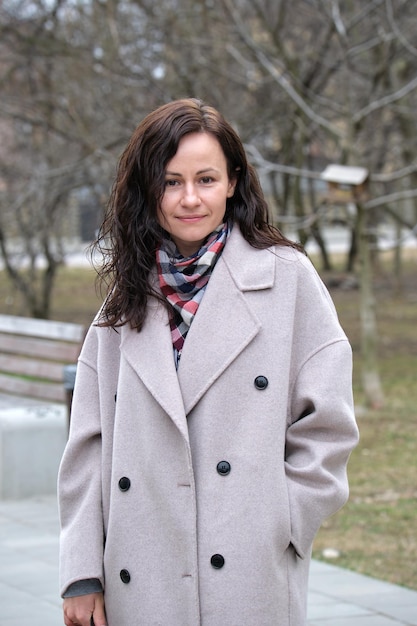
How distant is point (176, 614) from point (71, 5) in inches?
480

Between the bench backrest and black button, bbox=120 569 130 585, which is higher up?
the bench backrest

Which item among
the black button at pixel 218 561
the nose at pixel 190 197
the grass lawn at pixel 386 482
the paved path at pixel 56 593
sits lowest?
the paved path at pixel 56 593

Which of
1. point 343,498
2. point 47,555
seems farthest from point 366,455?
point 343,498

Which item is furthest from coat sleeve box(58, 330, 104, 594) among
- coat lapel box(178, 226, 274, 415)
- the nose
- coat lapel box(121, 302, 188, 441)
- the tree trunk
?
the tree trunk

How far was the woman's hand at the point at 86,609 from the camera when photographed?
2668 millimetres

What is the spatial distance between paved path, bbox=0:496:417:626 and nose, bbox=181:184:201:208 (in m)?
2.77

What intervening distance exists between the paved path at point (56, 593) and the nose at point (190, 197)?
2.77 meters

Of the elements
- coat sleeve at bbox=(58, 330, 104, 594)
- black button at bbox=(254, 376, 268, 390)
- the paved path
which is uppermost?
black button at bbox=(254, 376, 268, 390)

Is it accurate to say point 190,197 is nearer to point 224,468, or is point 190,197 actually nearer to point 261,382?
point 261,382

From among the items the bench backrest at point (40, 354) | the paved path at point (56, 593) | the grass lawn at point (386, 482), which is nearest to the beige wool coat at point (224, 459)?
the grass lawn at point (386, 482)

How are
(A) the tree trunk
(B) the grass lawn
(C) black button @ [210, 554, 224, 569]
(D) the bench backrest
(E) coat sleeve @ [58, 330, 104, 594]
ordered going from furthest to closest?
(A) the tree trunk → (D) the bench backrest → (B) the grass lawn → (E) coat sleeve @ [58, 330, 104, 594] → (C) black button @ [210, 554, 224, 569]

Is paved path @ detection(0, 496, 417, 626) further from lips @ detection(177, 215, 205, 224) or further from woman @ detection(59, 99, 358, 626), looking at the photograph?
lips @ detection(177, 215, 205, 224)

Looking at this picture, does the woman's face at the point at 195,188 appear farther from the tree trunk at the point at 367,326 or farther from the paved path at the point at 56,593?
the tree trunk at the point at 367,326

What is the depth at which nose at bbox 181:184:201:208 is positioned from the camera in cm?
267
